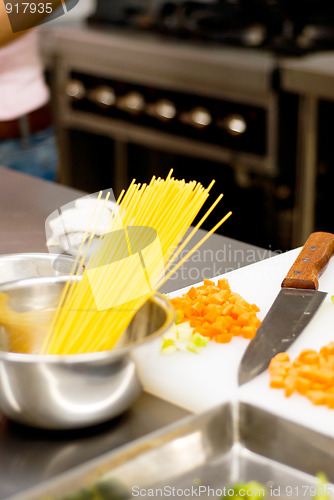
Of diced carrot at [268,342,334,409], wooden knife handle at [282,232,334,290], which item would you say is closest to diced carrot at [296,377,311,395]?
diced carrot at [268,342,334,409]

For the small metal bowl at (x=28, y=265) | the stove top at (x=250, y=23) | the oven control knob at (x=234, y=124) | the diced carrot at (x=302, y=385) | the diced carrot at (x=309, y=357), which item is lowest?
the oven control knob at (x=234, y=124)

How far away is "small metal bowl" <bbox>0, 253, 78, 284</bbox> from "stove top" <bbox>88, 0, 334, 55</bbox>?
1.67 m

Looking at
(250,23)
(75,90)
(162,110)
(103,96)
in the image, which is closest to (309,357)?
(162,110)

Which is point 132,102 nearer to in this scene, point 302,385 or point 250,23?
point 250,23

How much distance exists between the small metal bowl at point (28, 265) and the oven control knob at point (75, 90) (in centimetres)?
224

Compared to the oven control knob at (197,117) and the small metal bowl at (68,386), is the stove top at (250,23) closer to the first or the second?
the oven control knob at (197,117)

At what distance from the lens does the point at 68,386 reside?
76 centimetres

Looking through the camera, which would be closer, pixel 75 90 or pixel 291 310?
pixel 291 310

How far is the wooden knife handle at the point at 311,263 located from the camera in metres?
1.14

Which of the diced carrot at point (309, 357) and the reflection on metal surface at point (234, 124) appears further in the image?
the reflection on metal surface at point (234, 124)

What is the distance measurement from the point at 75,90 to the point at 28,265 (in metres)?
2.32

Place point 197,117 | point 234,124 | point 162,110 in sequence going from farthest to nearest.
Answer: point 162,110 < point 197,117 < point 234,124

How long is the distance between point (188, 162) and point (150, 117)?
0.25 meters

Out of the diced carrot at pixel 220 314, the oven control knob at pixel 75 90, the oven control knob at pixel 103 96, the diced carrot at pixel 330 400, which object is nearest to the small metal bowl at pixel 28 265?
the diced carrot at pixel 220 314
